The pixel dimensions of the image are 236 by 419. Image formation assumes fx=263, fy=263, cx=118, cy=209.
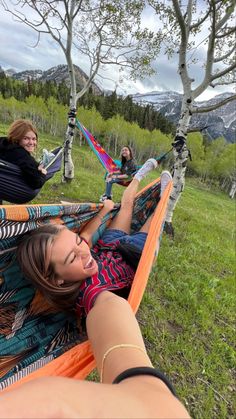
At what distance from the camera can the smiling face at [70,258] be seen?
1.55 metres

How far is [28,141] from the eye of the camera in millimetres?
3748

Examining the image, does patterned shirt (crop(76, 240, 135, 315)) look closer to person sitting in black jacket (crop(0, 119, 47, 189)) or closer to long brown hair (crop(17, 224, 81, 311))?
long brown hair (crop(17, 224, 81, 311))

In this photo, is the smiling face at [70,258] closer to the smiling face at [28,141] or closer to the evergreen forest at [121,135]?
the smiling face at [28,141]

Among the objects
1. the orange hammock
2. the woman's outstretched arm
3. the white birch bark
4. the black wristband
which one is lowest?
the orange hammock

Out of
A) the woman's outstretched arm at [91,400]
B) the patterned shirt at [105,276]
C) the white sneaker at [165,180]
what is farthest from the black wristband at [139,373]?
the white sneaker at [165,180]

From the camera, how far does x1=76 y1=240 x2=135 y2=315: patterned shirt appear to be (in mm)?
1593

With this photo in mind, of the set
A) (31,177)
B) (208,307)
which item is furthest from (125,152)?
(208,307)

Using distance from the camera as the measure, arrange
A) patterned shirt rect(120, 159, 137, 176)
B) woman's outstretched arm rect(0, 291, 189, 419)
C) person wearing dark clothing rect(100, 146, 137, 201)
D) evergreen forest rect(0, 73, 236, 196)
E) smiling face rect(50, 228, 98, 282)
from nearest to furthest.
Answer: woman's outstretched arm rect(0, 291, 189, 419) < smiling face rect(50, 228, 98, 282) < person wearing dark clothing rect(100, 146, 137, 201) < patterned shirt rect(120, 159, 137, 176) < evergreen forest rect(0, 73, 236, 196)

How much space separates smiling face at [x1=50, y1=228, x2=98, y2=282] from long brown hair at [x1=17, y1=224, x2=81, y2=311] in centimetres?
3

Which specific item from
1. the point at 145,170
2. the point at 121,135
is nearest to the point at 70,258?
the point at 145,170

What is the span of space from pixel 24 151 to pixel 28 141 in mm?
354

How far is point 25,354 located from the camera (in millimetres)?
1786

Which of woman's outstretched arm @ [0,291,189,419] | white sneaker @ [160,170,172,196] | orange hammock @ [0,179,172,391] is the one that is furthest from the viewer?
white sneaker @ [160,170,172,196]

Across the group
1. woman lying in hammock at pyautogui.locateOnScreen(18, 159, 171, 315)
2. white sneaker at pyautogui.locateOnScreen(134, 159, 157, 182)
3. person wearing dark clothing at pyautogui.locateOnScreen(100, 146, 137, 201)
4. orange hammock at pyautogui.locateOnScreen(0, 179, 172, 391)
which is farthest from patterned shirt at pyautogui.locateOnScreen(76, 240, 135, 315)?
person wearing dark clothing at pyautogui.locateOnScreen(100, 146, 137, 201)
